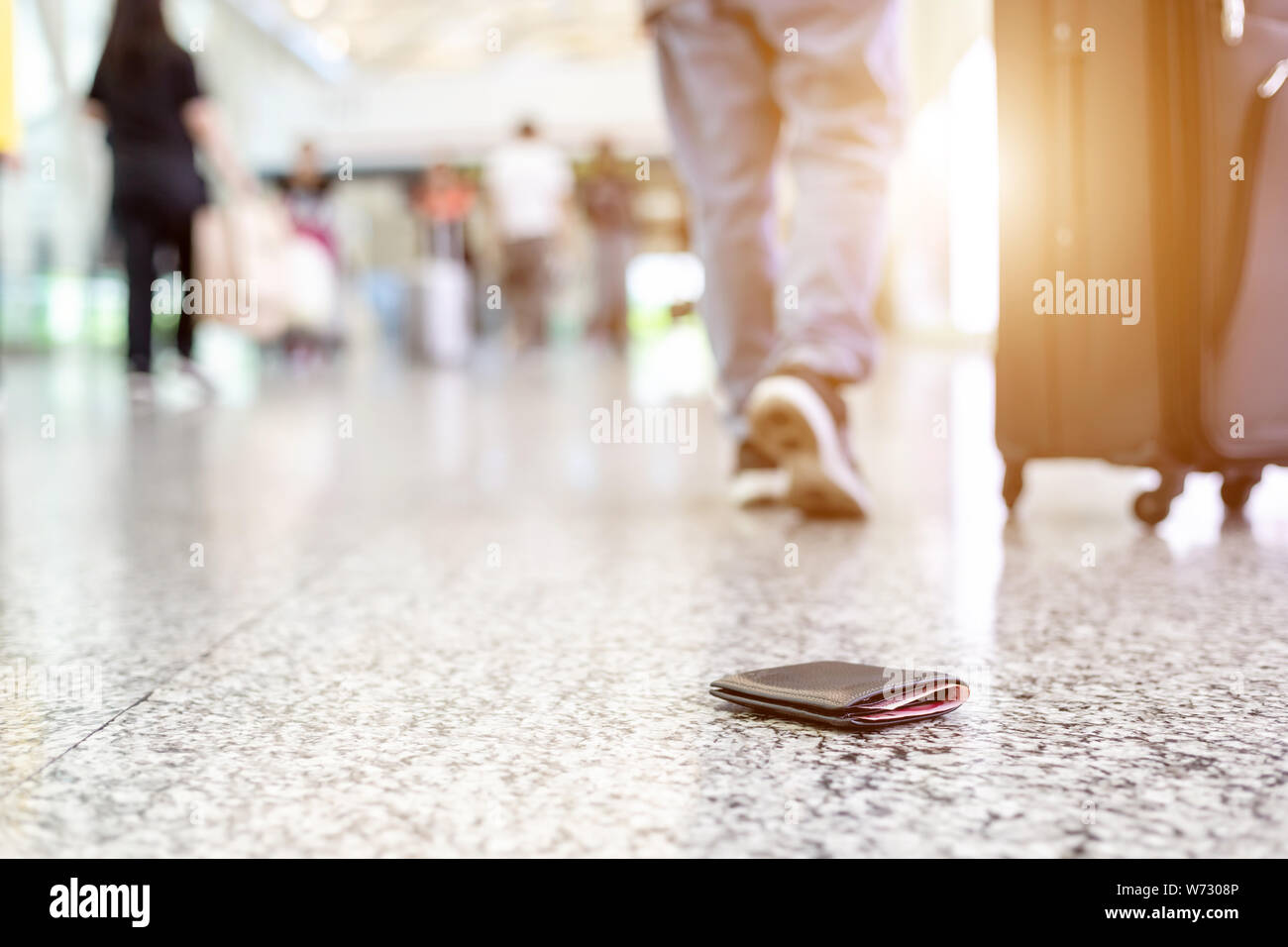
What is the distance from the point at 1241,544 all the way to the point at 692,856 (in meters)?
1.36

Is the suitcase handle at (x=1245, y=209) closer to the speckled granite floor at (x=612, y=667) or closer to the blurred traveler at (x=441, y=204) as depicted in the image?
the speckled granite floor at (x=612, y=667)

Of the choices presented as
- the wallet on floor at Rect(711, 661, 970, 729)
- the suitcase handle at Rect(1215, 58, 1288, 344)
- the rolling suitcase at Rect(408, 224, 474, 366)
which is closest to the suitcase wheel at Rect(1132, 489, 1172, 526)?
the suitcase handle at Rect(1215, 58, 1288, 344)

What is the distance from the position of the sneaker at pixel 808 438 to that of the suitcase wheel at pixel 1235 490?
57cm

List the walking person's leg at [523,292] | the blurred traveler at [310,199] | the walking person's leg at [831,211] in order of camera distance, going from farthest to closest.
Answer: the walking person's leg at [523,292] → the blurred traveler at [310,199] → the walking person's leg at [831,211]

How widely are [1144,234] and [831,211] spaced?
50 cm

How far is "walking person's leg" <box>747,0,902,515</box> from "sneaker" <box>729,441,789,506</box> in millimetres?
188

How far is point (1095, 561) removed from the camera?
1.70m

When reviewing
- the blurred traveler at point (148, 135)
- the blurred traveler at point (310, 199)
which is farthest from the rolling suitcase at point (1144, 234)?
the blurred traveler at point (310, 199)

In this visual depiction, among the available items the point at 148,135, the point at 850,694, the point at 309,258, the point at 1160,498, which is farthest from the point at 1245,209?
the point at 309,258

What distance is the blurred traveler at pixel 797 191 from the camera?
2018mm

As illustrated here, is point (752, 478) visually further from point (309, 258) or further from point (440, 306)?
point (440, 306)

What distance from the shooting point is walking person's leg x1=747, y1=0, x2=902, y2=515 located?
6.61ft
